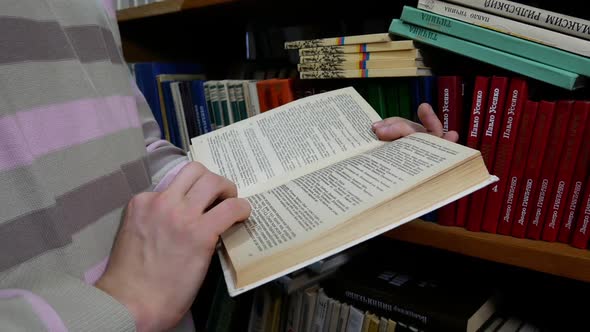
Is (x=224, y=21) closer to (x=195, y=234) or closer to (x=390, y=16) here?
(x=390, y=16)

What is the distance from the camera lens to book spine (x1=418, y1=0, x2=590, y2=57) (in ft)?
1.74

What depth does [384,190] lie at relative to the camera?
1.29 feet

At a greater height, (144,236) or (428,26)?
(428,26)

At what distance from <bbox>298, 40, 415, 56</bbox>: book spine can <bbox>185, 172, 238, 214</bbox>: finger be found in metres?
0.39

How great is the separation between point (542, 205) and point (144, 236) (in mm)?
521

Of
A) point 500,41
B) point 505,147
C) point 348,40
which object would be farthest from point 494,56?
point 348,40

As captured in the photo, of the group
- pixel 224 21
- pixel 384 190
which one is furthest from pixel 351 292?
pixel 224 21

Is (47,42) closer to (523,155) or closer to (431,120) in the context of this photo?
(431,120)

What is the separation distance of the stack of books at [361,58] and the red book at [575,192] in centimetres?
25

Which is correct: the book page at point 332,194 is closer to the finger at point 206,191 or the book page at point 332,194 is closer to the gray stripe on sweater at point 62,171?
the finger at point 206,191

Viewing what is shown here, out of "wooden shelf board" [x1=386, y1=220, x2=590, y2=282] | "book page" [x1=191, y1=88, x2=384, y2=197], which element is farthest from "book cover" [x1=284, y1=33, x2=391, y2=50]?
"wooden shelf board" [x1=386, y1=220, x2=590, y2=282]

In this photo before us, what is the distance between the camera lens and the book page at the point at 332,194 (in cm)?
36

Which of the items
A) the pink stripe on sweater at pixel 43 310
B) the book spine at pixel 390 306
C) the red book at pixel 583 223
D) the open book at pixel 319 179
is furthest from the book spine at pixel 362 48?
the pink stripe on sweater at pixel 43 310

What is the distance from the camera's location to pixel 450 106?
62 centimetres
